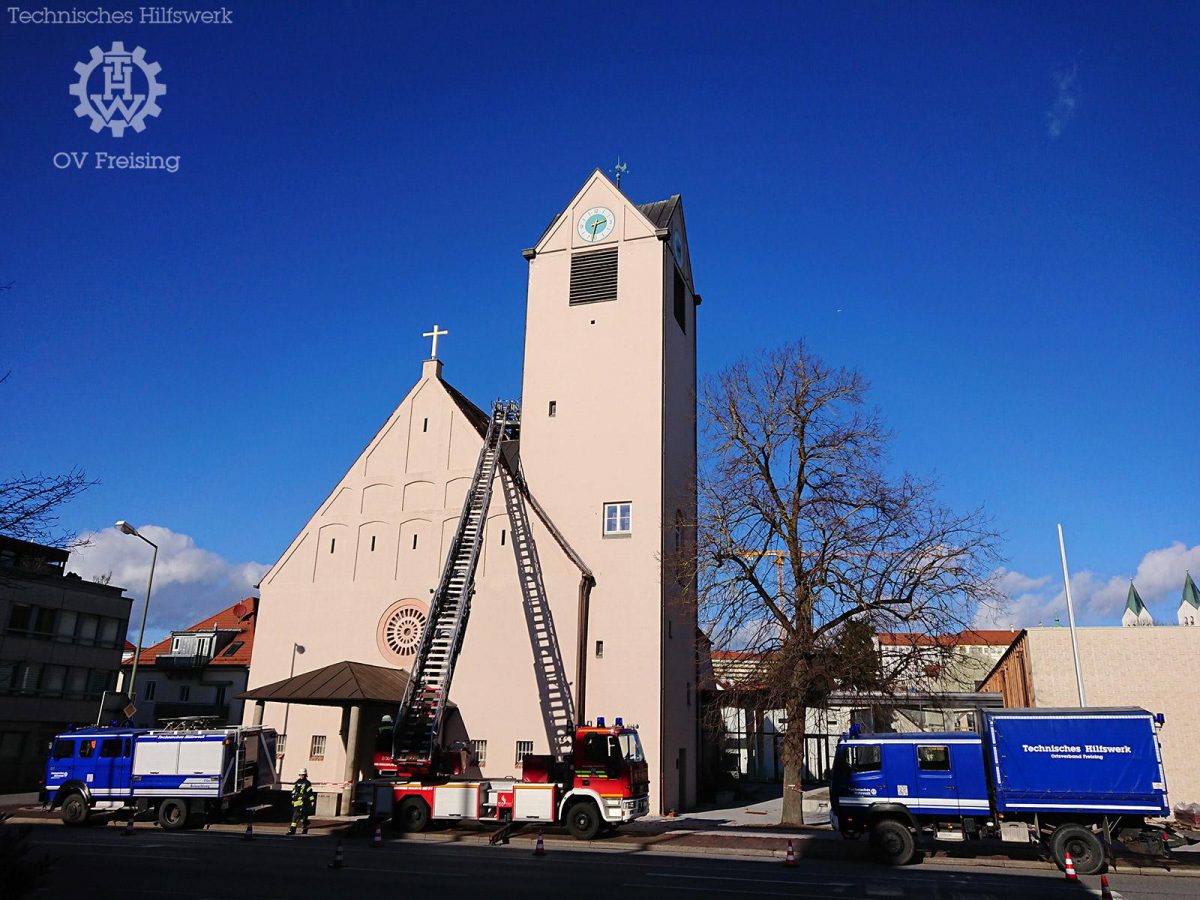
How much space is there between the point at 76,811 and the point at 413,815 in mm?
10753

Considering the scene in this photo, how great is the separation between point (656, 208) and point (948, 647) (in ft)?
75.8

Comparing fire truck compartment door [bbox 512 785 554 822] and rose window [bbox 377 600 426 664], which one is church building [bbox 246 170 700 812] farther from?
fire truck compartment door [bbox 512 785 554 822]

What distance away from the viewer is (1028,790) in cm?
1872

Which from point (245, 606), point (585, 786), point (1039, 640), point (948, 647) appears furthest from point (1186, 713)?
point (245, 606)

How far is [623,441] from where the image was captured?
110ft

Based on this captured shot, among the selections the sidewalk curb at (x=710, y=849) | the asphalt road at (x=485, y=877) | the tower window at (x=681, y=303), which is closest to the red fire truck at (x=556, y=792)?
the sidewalk curb at (x=710, y=849)

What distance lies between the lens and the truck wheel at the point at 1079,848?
1794 cm

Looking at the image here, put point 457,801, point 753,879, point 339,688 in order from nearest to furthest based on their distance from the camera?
point 753,879 → point 457,801 → point 339,688

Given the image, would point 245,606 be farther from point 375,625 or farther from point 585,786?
point 585,786

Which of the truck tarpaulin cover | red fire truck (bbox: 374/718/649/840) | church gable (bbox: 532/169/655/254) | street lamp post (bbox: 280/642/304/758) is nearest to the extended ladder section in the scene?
red fire truck (bbox: 374/718/649/840)

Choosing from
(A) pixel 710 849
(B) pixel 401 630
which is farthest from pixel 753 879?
(B) pixel 401 630

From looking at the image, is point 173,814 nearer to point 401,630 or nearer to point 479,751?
point 479,751

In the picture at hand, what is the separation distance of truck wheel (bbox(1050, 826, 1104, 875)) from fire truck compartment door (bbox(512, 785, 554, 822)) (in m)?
11.5

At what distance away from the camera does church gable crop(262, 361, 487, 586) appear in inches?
1348
